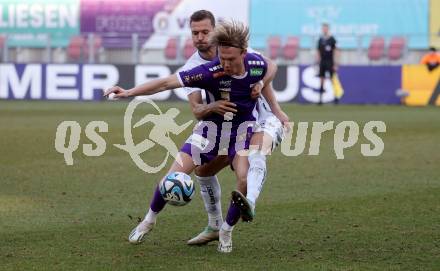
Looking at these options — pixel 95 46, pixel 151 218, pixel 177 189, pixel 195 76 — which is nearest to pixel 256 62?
pixel 195 76

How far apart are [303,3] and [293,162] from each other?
2631 cm

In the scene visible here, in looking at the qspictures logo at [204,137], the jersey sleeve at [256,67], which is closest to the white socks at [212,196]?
the qspictures logo at [204,137]

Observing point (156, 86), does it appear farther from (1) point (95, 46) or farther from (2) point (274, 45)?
(2) point (274, 45)

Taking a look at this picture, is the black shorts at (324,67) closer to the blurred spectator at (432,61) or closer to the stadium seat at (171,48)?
the blurred spectator at (432,61)

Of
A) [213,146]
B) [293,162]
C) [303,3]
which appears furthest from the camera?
[303,3]

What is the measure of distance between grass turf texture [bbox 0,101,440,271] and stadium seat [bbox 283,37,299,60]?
17023mm

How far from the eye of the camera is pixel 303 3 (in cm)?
3984

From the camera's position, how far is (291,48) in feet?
112

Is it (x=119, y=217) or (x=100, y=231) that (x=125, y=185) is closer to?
(x=119, y=217)

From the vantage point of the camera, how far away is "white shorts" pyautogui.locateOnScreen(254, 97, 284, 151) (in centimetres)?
802

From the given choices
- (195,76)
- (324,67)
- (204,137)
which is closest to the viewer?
(195,76)

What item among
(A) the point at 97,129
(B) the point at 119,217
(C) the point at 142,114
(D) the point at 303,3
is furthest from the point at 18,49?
(B) the point at 119,217

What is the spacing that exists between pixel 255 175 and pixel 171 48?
1049 inches

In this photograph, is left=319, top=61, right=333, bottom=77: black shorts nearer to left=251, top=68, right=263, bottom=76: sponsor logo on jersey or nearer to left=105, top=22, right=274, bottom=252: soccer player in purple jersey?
left=105, top=22, right=274, bottom=252: soccer player in purple jersey
